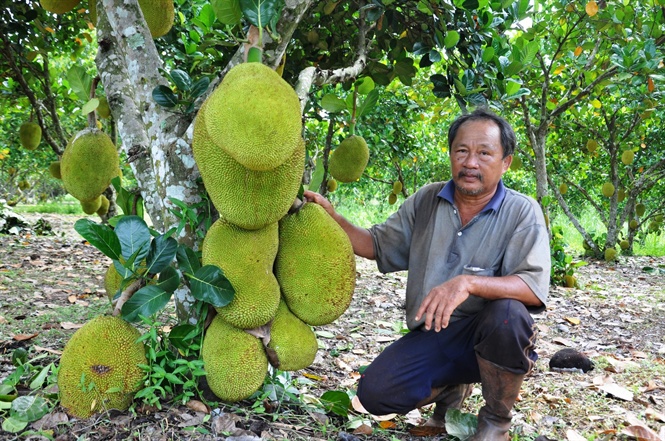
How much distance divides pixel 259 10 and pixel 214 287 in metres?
0.69

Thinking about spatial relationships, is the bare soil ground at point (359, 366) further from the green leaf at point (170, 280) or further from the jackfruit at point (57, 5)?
the jackfruit at point (57, 5)

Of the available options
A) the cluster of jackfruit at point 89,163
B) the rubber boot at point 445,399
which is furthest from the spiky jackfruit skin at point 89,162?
the rubber boot at point 445,399

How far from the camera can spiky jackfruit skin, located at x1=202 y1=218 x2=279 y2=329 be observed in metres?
1.42

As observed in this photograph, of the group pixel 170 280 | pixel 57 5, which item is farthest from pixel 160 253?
pixel 57 5

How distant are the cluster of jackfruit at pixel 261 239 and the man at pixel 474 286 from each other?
279 millimetres

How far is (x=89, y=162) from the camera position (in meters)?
1.97

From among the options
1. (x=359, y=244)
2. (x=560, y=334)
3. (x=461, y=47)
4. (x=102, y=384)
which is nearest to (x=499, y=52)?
(x=461, y=47)

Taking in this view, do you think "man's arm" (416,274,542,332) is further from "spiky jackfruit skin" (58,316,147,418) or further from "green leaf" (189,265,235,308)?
"spiky jackfruit skin" (58,316,147,418)

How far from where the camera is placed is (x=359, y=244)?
82.0 inches

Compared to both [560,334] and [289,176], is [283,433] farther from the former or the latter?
[560,334]

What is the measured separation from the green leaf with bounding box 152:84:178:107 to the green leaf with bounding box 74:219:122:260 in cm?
39

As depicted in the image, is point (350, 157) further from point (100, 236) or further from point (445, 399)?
point (100, 236)

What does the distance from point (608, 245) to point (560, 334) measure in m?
4.37

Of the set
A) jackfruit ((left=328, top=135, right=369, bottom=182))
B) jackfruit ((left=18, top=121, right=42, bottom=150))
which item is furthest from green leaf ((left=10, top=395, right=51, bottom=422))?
jackfruit ((left=18, top=121, right=42, bottom=150))
